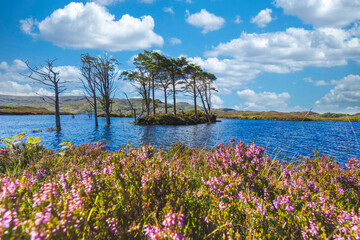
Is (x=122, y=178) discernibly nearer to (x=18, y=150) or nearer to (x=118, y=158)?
(x=118, y=158)

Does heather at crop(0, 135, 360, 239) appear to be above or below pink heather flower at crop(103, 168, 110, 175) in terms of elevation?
below

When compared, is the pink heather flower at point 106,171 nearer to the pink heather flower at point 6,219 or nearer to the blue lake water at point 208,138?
the pink heather flower at point 6,219

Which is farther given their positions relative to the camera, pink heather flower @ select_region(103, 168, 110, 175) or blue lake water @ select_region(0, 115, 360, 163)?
blue lake water @ select_region(0, 115, 360, 163)

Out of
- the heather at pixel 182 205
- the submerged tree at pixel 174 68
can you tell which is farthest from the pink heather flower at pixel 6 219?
the submerged tree at pixel 174 68

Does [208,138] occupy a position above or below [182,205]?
below

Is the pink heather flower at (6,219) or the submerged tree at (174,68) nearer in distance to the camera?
the pink heather flower at (6,219)

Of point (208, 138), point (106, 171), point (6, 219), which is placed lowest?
point (208, 138)

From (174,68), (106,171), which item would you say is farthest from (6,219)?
(174,68)

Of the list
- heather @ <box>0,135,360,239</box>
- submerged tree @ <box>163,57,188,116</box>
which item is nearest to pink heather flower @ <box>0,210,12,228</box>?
heather @ <box>0,135,360,239</box>

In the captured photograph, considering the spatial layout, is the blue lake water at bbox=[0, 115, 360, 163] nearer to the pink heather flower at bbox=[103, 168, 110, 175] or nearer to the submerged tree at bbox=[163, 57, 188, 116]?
the pink heather flower at bbox=[103, 168, 110, 175]

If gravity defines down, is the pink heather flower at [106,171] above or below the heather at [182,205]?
above

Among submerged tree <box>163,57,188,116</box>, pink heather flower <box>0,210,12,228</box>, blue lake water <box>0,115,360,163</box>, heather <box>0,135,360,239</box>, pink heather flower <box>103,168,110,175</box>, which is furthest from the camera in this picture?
submerged tree <box>163,57,188,116</box>

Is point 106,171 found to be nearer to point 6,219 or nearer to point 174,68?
point 6,219

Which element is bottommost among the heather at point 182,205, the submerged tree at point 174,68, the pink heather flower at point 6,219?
the heather at point 182,205
